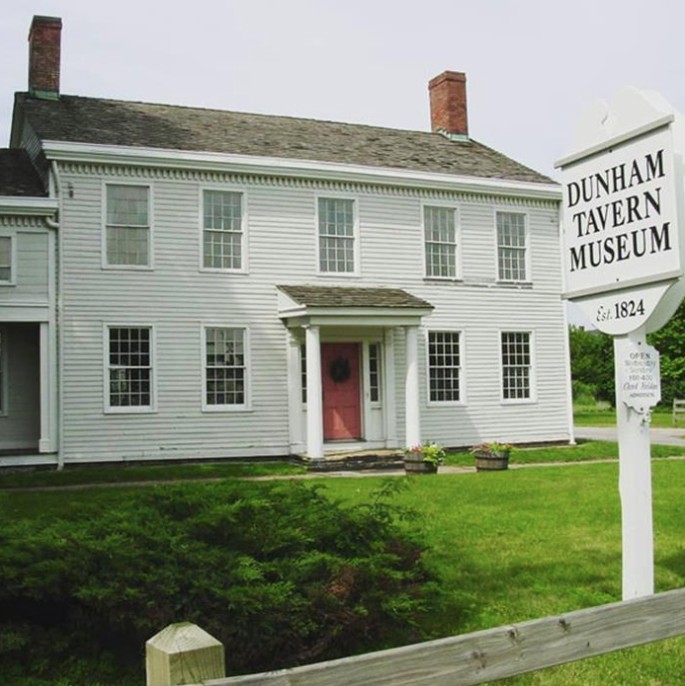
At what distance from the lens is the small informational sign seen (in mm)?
5535

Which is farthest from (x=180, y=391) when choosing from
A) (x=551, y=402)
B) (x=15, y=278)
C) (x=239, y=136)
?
(x=551, y=402)

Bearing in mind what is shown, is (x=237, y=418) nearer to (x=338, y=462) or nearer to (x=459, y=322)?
(x=338, y=462)

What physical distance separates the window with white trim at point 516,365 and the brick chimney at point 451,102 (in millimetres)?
6323

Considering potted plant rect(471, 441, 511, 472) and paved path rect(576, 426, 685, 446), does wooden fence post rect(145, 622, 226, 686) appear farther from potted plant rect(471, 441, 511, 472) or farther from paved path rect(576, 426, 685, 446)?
paved path rect(576, 426, 685, 446)

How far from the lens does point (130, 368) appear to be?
18578 mm

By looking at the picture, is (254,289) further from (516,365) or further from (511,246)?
(516,365)

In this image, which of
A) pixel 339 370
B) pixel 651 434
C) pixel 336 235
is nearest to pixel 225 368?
pixel 339 370

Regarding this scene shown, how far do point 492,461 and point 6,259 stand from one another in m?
10.5

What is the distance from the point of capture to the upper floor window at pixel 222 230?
64.1ft

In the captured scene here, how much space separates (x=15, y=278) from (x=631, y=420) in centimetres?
1501

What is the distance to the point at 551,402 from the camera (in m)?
23.0

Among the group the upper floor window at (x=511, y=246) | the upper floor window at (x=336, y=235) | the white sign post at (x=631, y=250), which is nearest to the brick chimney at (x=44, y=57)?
the upper floor window at (x=336, y=235)

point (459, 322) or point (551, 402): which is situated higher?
point (459, 322)

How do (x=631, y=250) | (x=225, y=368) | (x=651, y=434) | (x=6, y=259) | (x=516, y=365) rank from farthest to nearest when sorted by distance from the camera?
(x=651, y=434) < (x=516, y=365) < (x=225, y=368) < (x=6, y=259) < (x=631, y=250)
